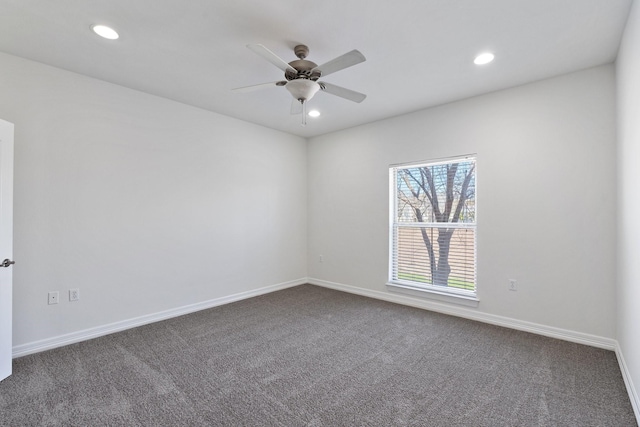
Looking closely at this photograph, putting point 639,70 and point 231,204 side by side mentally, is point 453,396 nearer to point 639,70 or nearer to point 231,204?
point 639,70

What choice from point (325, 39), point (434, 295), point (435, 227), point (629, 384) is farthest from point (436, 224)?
point (325, 39)

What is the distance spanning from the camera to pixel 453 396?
210cm

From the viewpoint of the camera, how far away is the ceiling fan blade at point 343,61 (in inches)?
78.5

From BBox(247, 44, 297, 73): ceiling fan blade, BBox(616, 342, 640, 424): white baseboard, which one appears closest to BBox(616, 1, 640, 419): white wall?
BBox(616, 342, 640, 424): white baseboard

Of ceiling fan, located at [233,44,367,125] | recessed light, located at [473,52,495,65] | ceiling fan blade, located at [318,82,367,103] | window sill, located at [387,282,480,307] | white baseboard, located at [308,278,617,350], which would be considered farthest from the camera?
window sill, located at [387,282,480,307]

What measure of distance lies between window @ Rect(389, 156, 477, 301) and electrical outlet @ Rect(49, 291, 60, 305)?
3896 mm

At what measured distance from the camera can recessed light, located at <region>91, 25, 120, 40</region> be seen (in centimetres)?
225

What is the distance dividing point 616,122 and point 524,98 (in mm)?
824

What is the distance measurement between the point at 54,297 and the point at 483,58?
4.61m

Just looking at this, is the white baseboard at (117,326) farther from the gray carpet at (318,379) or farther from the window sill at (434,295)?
the window sill at (434,295)

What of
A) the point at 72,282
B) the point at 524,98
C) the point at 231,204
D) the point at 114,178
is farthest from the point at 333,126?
the point at 72,282

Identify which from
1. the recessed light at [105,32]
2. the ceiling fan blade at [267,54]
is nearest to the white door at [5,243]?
the recessed light at [105,32]

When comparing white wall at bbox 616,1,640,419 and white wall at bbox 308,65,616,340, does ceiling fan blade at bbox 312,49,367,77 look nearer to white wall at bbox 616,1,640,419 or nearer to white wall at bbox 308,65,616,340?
white wall at bbox 616,1,640,419

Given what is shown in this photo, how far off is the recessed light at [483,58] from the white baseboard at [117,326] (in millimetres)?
4055
